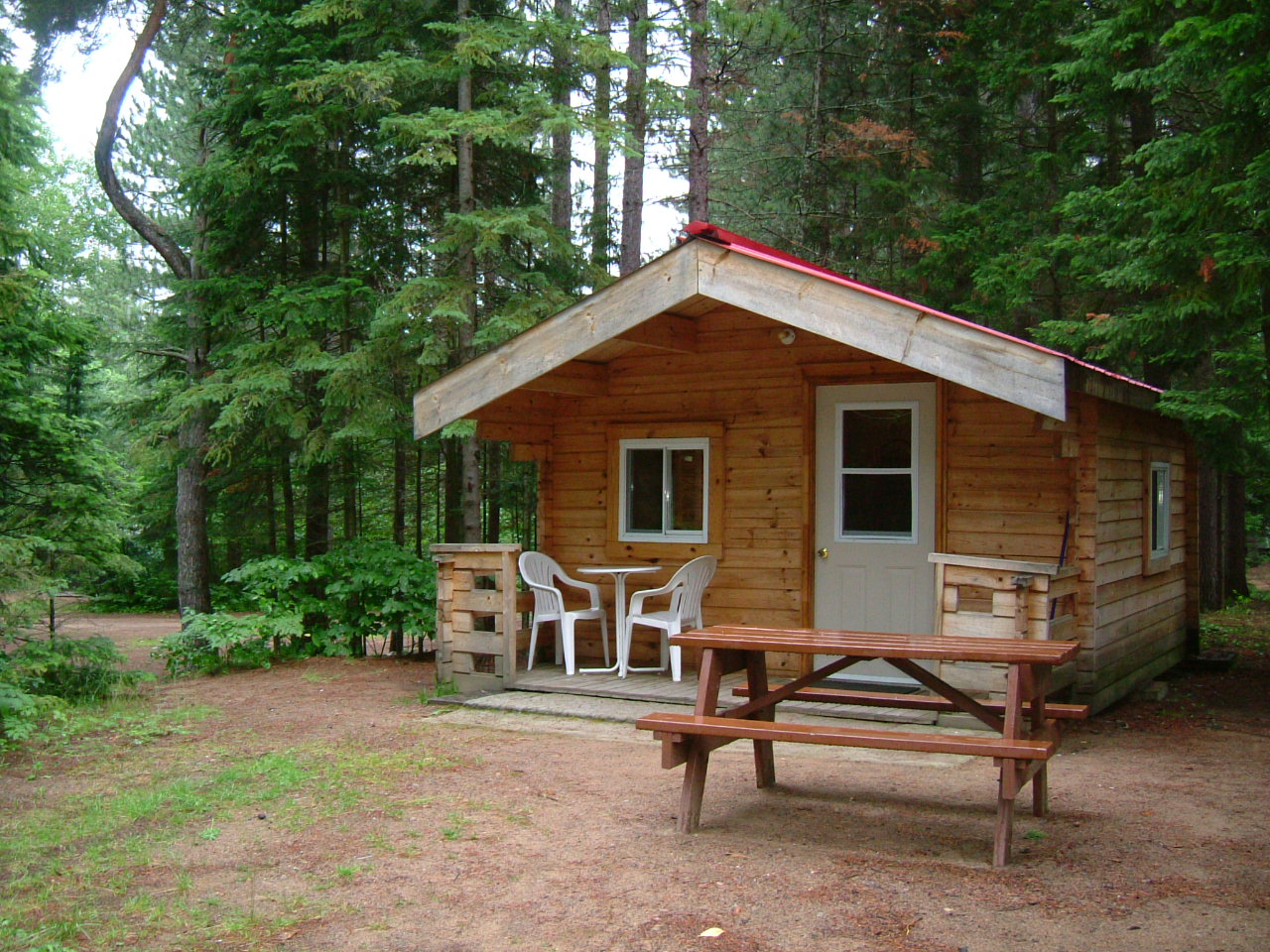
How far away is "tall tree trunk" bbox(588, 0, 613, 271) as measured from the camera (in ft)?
37.4

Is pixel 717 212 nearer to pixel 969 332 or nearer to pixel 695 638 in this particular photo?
pixel 969 332

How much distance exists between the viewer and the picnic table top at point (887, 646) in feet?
15.0

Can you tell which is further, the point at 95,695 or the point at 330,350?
the point at 330,350

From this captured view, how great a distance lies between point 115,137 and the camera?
14.6 m

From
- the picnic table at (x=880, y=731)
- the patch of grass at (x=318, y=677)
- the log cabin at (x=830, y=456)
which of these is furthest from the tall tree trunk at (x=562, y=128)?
the picnic table at (x=880, y=731)

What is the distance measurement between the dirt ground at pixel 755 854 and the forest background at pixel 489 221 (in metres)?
3.47

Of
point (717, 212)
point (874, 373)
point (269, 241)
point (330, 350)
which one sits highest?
point (717, 212)

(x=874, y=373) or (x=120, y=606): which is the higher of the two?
(x=874, y=373)

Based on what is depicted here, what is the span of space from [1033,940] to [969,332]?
3.54 metres

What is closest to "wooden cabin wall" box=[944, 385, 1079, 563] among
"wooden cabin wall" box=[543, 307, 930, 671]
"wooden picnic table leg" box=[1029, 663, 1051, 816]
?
"wooden cabin wall" box=[543, 307, 930, 671]

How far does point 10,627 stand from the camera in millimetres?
7547

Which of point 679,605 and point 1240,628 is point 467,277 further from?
point 1240,628

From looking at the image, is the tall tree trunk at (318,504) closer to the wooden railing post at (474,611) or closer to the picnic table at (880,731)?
the wooden railing post at (474,611)

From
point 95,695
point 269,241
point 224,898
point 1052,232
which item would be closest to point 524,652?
point 95,695
